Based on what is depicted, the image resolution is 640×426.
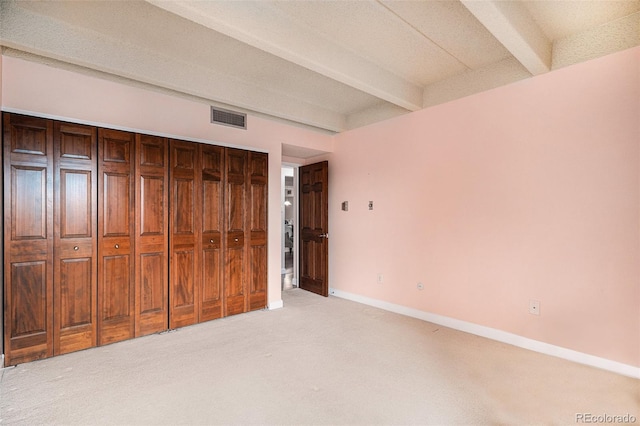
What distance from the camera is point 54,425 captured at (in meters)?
1.87

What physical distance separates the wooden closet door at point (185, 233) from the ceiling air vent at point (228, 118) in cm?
44

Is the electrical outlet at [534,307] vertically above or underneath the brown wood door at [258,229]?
underneath

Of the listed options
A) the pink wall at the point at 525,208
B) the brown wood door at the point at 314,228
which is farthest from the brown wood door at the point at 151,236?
the pink wall at the point at 525,208

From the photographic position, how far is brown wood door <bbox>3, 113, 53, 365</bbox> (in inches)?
101

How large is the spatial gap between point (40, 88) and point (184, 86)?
1.18 m

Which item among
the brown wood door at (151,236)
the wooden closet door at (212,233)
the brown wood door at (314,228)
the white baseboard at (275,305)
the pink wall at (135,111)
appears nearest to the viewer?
the pink wall at (135,111)

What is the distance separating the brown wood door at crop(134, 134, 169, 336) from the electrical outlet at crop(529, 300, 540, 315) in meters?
3.72

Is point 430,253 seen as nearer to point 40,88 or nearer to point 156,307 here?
point 156,307

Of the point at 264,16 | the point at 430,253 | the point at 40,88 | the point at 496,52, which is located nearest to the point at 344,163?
the point at 430,253

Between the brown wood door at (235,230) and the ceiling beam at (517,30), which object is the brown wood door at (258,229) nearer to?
the brown wood door at (235,230)

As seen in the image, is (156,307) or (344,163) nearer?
(156,307)

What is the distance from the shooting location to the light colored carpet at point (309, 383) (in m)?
1.98
